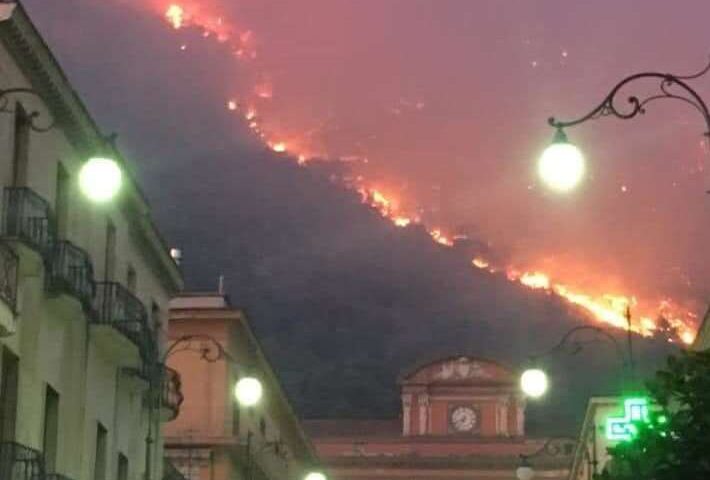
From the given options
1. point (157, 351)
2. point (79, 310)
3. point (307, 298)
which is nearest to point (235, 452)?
point (157, 351)

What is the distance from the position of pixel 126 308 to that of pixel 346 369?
10254 centimetres

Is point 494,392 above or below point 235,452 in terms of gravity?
above

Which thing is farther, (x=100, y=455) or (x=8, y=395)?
(x=100, y=455)

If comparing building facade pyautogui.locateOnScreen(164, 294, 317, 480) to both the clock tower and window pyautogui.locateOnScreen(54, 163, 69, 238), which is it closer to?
window pyautogui.locateOnScreen(54, 163, 69, 238)

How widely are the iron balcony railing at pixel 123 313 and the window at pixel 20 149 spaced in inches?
157

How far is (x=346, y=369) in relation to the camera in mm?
132250

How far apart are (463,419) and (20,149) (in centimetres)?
6251

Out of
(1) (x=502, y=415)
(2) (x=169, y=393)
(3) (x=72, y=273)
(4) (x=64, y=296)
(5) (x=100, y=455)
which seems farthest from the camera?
(1) (x=502, y=415)

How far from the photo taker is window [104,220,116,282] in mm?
30906

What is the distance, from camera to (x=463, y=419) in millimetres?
85750

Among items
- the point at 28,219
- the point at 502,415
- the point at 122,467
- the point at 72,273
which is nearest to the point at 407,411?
the point at 502,415

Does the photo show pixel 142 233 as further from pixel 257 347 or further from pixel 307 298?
pixel 307 298

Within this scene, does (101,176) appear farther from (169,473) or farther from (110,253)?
(169,473)

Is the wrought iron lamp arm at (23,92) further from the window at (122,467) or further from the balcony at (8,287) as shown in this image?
the window at (122,467)
